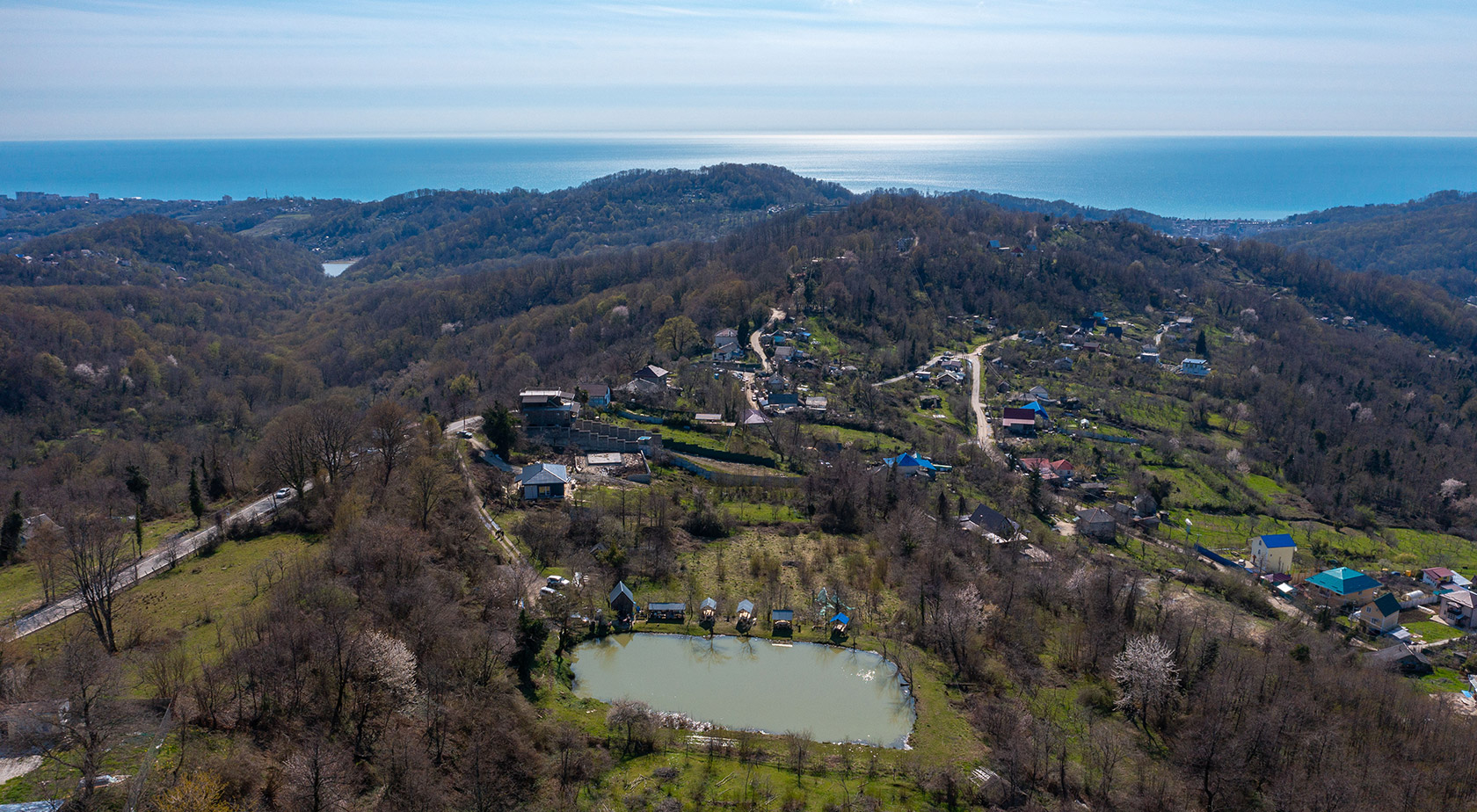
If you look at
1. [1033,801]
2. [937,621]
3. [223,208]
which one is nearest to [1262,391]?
[937,621]

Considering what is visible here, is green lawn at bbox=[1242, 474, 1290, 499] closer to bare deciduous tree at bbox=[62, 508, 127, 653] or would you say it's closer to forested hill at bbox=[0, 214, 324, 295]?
bare deciduous tree at bbox=[62, 508, 127, 653]

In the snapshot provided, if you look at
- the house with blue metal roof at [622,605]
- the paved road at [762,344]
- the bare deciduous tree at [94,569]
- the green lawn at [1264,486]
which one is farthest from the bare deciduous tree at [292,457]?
the green lawn at [1264,486]

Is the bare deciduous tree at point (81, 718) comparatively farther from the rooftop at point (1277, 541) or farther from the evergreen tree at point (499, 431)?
the rooftop at point (1277, 541)

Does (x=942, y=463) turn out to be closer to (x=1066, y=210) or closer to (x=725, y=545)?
(x=725, y=545)

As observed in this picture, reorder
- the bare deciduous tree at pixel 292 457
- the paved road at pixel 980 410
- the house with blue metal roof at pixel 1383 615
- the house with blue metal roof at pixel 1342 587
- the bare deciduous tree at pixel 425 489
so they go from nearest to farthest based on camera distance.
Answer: the bare deciduous tree at pixel 425 489 < the bare deciduous tree at pixel 292 457 < the house with blue metal roof at pixel 1383 615 < the house with blue metal roof at pixel 1342 587 < the paved road at pixel 980 410

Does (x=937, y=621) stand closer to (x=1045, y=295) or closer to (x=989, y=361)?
(x=989, y=361)

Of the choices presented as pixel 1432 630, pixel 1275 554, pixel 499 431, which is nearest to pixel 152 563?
pixel 499 431
